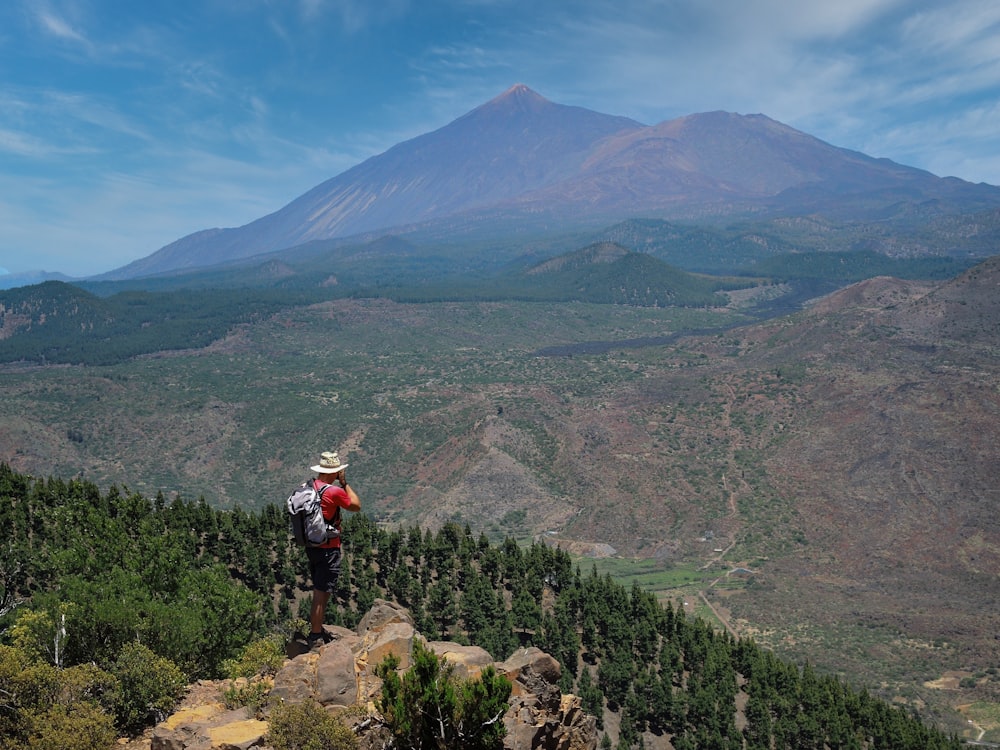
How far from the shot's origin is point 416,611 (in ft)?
142

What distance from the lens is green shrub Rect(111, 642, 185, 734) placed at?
52.1ft

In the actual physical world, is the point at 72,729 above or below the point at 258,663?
above

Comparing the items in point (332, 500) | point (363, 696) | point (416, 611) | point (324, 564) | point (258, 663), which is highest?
point (332, 500)

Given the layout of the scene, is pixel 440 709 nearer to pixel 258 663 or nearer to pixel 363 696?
pixel 363 696

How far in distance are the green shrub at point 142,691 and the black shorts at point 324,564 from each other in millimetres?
4182

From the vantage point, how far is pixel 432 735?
13273 mm

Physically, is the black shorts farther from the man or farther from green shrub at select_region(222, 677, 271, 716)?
green shrub at select_region(222, 677, 271, 716)

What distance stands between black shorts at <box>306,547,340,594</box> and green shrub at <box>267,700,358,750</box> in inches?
99.6

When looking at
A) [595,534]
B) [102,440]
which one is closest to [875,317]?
[595,534]

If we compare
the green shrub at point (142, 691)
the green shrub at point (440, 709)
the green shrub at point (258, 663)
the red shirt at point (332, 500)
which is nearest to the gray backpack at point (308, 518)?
the red shirt at point (332, 500)

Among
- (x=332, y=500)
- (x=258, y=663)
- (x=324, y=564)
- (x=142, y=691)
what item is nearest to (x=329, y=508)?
(x=332, y=500)

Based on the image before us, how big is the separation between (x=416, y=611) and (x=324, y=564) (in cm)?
2962

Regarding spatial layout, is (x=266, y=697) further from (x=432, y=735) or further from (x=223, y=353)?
(x=223, y=353)

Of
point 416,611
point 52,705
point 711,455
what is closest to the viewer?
point 52,705
